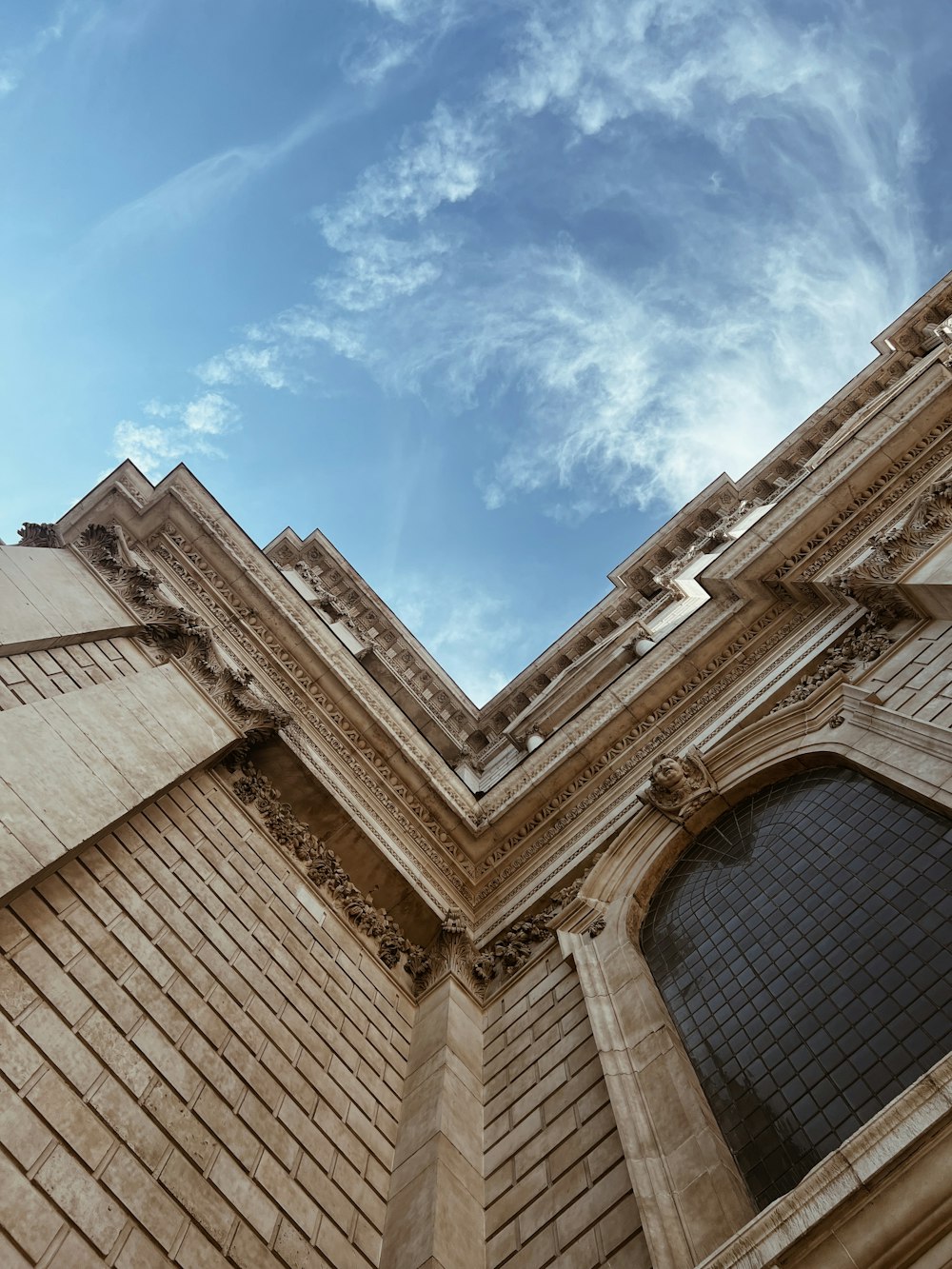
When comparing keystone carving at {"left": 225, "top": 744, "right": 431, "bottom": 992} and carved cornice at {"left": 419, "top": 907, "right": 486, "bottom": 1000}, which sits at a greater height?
keystone carving at {"left": 225, "top": 744, "right": 431, "bottom": 992}

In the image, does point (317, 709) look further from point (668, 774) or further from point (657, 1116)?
point (657, 1116)

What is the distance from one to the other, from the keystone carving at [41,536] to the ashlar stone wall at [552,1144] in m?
8.70

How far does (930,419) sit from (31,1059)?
14.6 metres

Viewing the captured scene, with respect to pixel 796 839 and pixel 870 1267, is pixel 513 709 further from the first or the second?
pixel 870 1267

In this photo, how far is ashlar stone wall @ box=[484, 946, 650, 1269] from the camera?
294 inches

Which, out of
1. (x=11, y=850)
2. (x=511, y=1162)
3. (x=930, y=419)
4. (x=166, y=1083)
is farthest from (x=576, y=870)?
(x=930, y=419)

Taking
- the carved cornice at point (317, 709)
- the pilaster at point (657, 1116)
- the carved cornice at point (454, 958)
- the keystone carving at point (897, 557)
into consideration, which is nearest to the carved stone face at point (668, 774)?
the pilaster at point (657, 1116)

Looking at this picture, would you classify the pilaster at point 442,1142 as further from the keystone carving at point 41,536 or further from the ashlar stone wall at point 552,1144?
the keystone carving at point 41,536

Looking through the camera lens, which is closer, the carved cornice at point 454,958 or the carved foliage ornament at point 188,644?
the carved cornice at point 454,958

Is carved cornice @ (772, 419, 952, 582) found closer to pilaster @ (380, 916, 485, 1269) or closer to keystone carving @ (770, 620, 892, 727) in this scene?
keystone carving @ (770, 620, 892, 727)

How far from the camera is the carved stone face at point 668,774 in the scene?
1212cm

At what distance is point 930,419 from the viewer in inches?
590

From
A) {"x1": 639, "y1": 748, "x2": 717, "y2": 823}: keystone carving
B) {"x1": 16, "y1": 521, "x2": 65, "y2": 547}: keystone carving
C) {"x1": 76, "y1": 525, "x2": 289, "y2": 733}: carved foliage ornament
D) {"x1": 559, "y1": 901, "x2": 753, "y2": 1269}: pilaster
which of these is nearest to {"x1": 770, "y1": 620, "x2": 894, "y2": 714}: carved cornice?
{"x1": 639, "y1": 748, "x2": 717, "y2": 823}: keystone carving

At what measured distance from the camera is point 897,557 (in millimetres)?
12070
